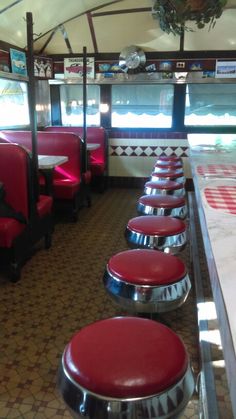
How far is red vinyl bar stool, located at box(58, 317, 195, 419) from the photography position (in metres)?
0.78

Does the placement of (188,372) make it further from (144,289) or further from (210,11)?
(210,11)

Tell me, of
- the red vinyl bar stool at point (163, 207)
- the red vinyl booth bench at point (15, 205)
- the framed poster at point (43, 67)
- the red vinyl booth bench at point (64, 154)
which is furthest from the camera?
the framed poster at point (43, 67)

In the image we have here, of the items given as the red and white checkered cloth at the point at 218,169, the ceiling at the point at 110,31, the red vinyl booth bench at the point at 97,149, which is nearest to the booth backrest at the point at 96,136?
the red vinyl booth bench at the point at 97,149

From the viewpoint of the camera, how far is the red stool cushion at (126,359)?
789 mm

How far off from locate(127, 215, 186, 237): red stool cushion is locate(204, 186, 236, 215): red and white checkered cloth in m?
0.23

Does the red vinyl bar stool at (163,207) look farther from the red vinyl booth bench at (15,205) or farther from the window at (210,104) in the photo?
the window at (210,104)

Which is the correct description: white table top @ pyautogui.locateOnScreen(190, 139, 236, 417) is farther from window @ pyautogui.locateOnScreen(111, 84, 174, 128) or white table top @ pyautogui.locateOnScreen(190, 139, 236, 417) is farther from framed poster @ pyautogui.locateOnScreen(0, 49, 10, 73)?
window @ pyautogui.locateOnScreen(111, 84, 174, 128)

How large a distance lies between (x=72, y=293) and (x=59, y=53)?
15.3 feet

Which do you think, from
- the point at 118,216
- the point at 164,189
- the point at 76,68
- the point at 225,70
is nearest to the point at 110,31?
the point at 76,68

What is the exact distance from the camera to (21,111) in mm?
5617

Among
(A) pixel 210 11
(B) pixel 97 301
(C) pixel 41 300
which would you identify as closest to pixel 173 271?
(B) pixel 97 301

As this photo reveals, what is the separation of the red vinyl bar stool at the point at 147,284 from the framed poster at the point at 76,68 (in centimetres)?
521

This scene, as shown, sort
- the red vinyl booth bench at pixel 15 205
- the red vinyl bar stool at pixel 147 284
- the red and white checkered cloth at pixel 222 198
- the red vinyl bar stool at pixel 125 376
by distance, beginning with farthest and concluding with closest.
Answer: the red vinyl booth bench at pixel 15 205 → the red and white checkered cloth at pixel 222 198 → the red vinyl bar stool at pixel 147 284 → the red vinyl bar stool at pixel 125 376

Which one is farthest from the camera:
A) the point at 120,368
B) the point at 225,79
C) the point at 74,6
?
the point at 225,79
